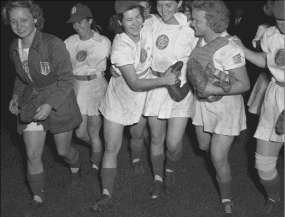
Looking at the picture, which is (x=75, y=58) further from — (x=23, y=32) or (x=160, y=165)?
(x=160, y=165)

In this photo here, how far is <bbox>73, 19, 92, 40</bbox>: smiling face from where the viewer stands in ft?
11.6

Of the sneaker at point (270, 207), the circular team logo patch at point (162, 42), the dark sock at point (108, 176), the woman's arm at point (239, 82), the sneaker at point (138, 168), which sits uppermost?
the circular team logo patch at point (162, 42)

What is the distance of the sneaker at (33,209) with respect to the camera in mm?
3344

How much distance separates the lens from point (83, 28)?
356cm

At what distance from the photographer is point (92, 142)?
12.5ft

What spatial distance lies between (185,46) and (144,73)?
0.36 meters

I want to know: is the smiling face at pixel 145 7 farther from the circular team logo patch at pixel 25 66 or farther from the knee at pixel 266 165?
the knee at pixel 266 165

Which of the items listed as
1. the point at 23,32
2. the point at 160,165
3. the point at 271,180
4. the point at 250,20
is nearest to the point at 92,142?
the point at 160,165

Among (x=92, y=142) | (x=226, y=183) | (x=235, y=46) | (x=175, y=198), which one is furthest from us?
(x=92, y=142)

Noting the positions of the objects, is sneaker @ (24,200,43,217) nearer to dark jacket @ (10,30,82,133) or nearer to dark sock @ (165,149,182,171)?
dark jacket @ (10,30,82,133)

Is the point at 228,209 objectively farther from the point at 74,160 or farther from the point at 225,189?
the point at 74,160

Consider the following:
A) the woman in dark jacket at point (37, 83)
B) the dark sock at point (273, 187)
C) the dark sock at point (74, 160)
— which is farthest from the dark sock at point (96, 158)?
the dark sock at point (273, 187)

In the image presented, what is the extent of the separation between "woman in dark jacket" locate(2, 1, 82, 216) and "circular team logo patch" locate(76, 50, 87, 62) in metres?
0.41

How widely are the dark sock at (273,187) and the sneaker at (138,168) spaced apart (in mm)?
1189
